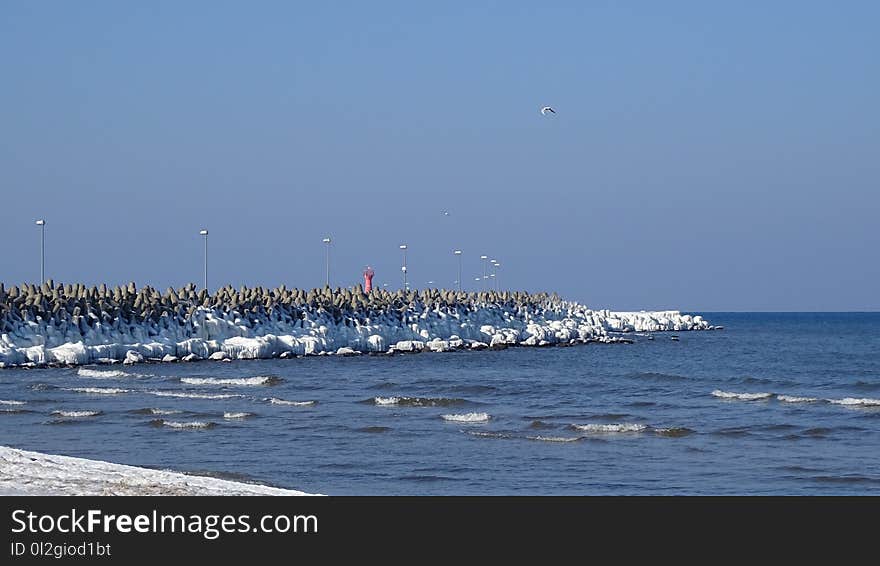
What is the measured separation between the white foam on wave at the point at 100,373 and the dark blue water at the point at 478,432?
0.55 m

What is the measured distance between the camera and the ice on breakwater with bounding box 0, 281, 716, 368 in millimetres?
46688

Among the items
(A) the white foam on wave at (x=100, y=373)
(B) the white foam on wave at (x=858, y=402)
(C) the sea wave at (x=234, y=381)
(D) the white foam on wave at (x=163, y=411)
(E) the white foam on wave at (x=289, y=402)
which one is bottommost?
(B) the white foam on wave at (x=858, y=402)

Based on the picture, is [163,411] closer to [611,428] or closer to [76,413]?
[76,413]

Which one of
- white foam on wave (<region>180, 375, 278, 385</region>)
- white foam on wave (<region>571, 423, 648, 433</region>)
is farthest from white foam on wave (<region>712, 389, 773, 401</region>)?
white foam on wave (<region>180, 375, 278, 385</region>)

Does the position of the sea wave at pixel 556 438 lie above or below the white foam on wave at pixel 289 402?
below

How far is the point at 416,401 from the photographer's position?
31.8 metres

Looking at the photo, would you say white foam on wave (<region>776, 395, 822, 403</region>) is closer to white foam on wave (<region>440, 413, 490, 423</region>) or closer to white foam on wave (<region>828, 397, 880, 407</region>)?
white foam on wave (<region>828, 397, 880, 407</region>)

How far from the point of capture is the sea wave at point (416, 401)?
103ft

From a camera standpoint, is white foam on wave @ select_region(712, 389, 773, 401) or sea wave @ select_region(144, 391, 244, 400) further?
white foam on wave @ select_region(712, 389, 773, 401)

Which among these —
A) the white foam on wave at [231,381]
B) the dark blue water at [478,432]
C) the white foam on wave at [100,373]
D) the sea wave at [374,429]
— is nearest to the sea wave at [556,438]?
the dark blue water at [478,432]

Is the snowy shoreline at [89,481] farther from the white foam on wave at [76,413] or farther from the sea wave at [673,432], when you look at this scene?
the sea wave at [673,432]

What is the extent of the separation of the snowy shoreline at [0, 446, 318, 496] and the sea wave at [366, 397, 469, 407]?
1550cm

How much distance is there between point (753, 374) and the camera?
4919 cm
